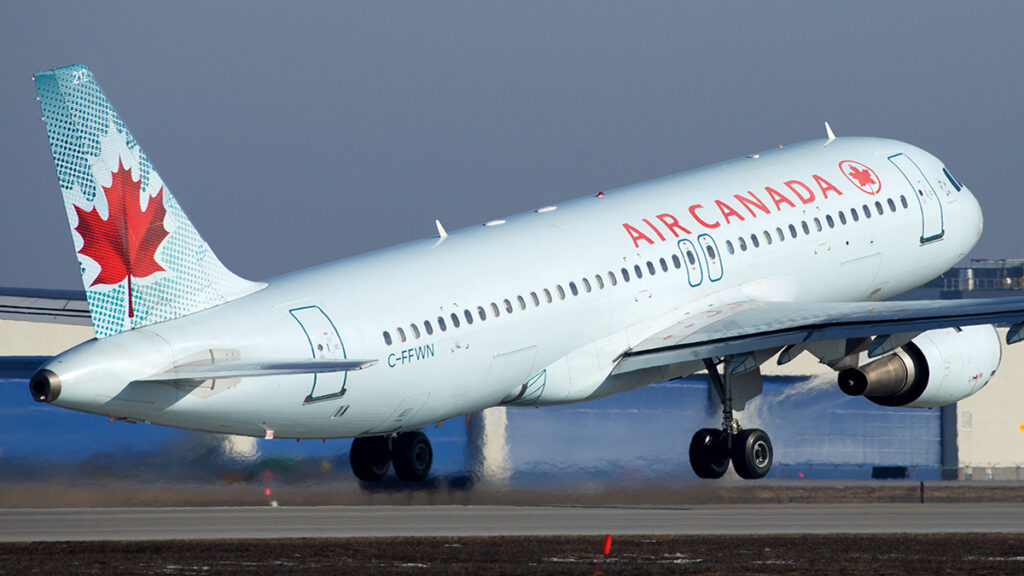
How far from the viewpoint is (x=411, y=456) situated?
43.2 metres

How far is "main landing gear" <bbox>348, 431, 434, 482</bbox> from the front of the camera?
43.2 metres

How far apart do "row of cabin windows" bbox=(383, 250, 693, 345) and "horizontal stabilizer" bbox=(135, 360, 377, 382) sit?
117 inches

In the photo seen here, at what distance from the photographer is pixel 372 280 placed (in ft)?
121

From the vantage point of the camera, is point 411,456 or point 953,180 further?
point 953,180

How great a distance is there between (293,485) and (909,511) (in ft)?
56.9

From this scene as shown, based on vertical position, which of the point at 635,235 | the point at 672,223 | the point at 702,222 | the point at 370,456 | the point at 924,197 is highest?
the point at 924,197

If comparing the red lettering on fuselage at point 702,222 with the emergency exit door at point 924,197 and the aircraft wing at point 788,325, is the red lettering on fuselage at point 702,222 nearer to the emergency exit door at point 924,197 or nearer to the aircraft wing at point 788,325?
the aircraft wing at point 788,325

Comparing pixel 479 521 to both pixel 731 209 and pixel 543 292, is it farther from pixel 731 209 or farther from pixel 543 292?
pixel 731 209

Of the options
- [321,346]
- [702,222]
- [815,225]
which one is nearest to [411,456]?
[702,222]

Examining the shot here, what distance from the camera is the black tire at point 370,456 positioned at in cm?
4334

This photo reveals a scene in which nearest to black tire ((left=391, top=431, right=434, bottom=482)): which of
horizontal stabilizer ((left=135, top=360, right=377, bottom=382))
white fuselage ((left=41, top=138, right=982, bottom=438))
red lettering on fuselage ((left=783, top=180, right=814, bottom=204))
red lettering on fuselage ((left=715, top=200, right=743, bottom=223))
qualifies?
white fuselage ((left=41, top=138, right=982, bottom=438))

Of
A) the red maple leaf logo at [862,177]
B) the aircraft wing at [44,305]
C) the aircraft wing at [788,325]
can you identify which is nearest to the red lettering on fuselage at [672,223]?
the aircraft wing at [788,325]

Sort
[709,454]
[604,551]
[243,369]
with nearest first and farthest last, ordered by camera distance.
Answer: [243,369] < [604,551] < [709,454]

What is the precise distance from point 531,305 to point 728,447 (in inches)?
293
